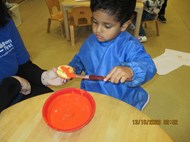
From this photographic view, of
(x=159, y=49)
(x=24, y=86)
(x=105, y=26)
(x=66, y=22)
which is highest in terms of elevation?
(x=105, y=26)

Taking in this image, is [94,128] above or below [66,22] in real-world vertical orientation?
above

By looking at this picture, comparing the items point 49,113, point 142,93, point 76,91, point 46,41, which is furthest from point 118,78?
point 46,41

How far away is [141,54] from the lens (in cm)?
84

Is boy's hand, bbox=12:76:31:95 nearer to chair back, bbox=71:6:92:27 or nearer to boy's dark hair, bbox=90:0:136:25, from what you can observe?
boy's dark hair, bbox=90:0:136:25

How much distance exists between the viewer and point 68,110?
2.34 feet

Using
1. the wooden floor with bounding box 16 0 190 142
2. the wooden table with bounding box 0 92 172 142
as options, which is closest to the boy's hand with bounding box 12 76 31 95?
A: the wooden table with bounding box 0 92 172 142

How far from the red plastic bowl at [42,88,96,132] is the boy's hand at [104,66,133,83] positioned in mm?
103

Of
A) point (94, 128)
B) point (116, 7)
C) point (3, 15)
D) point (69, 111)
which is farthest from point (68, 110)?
point (3, 15)

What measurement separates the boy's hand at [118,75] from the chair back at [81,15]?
158 centimetres

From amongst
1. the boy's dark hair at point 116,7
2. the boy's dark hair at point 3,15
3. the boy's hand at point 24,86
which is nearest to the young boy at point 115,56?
the boy's dark hair at point 116,7

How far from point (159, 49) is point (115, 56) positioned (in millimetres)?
1635

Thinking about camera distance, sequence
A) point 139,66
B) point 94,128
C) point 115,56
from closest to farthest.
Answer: point 94,128 < point 139,66 < point 115,56

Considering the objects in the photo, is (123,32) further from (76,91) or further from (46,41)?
(46,41)

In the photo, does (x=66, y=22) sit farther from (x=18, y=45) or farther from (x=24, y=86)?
(x=24, y=86)
